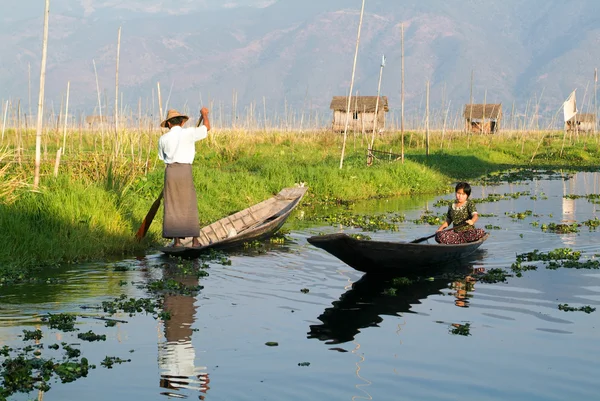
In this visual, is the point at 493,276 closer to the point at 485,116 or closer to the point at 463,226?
the point at 463,226

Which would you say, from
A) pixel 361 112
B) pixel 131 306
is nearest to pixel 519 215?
pixel 131 306

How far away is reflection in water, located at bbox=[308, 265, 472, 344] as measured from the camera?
844 centimetres

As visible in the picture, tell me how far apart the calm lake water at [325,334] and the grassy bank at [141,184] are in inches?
28.4

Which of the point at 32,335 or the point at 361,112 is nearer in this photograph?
the point at 32,335

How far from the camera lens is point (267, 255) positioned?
13211mm

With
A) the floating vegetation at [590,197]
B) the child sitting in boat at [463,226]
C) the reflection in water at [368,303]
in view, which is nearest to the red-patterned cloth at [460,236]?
the child sitting in boat at [463,226]

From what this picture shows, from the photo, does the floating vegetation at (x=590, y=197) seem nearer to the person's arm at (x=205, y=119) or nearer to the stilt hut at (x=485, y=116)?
the person's arm at (x=205, y=119)

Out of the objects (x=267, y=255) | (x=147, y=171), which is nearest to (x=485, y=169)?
(x=147, y=171)

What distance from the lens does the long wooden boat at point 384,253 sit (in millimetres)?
10055

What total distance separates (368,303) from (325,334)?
1.52m

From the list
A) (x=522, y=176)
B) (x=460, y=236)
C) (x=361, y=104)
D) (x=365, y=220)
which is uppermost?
(x=361, y=104)

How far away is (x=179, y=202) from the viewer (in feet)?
40.1

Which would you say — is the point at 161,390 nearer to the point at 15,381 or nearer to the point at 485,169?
the point at 15,381

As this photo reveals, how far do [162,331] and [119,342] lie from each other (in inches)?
20.9
